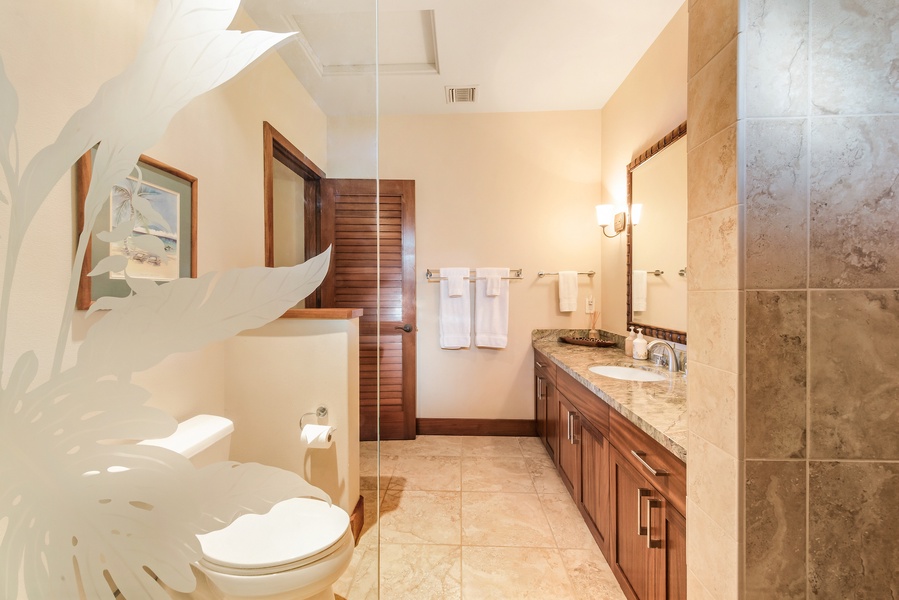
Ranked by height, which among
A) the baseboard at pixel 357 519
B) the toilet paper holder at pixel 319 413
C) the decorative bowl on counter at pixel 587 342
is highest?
the toilet paper holder at pixel 319 413

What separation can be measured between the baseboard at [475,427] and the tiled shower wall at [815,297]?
7.22 ft

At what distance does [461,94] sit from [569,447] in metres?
2.67

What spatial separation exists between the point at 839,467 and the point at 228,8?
1362 mm

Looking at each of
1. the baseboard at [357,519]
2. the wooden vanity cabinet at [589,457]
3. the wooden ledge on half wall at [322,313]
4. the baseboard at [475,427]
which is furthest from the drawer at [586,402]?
the wooden ledge on half wall at [322,313]

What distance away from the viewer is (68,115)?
44 centimetres

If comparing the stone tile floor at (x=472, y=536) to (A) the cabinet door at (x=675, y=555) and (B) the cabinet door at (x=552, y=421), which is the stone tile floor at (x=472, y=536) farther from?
(A) the cabinet door at (x=675, y=555)

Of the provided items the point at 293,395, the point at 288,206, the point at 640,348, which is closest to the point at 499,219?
the point at 640,348

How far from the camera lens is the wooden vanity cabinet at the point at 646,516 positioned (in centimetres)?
94

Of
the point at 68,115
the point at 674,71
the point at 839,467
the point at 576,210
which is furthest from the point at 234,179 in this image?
the point at 576,210

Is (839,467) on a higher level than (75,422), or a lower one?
lower

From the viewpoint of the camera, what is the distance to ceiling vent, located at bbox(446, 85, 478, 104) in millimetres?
2456

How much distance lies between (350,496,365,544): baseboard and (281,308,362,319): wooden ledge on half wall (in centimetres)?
41

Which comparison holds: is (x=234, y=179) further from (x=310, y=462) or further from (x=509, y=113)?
(x=509, y=113)

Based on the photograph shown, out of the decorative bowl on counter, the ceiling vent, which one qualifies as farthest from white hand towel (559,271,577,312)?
the ceiling vent
